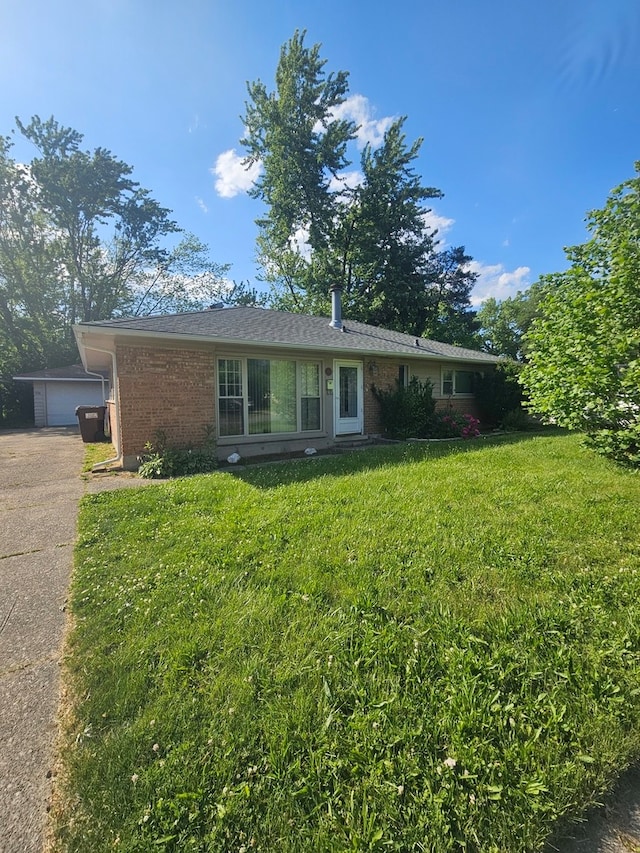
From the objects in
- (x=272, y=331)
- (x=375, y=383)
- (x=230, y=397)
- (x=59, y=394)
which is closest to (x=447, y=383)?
(x=375, y=383)

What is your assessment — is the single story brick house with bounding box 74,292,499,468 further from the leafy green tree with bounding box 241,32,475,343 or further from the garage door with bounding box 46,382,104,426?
the leafy green tree with bounding box 241,32,475,343

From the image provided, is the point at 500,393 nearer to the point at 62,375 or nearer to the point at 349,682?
the point at 349,682

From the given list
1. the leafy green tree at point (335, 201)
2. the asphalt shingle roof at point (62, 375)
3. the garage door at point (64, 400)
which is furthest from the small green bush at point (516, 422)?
the garage door at point (64, 400)

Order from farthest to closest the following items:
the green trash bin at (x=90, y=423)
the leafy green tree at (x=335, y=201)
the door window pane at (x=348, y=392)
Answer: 1. the leafy green tree at (x=335, y=201)
2. the green trash bin at (x=90, y=423)
3. the door window pane at (x=348, y=392)

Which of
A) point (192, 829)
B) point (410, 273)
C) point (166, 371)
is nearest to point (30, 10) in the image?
point (166, 371)

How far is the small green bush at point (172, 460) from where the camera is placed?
7.06 metres

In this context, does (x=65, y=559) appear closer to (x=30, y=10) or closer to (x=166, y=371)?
(x=166, y=371)

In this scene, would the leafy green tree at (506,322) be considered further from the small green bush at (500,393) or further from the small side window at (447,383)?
the small side window at (447,383)

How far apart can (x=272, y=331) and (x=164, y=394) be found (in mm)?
3152

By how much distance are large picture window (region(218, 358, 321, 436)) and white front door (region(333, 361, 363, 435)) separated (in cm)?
74

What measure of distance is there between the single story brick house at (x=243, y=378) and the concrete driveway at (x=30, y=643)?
2198 mm

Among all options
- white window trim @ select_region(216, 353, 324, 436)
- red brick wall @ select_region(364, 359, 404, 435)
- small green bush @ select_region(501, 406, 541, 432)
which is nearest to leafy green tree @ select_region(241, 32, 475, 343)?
small green bush @ select_region(501, 406, 541, 432)

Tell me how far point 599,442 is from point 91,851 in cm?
794

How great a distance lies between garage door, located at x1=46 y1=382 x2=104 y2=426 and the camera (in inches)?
793
